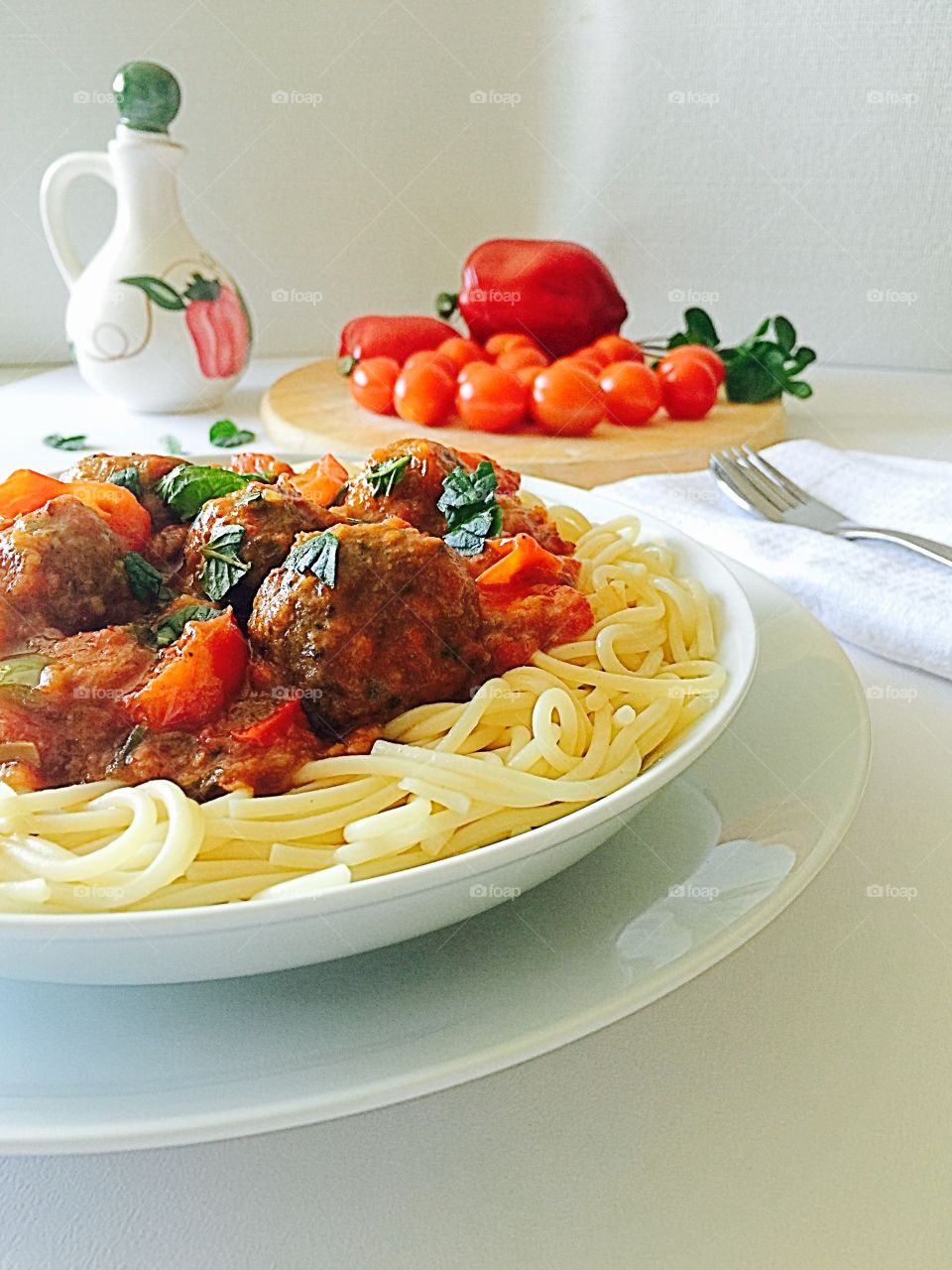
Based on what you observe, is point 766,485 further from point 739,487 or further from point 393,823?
point 393,823

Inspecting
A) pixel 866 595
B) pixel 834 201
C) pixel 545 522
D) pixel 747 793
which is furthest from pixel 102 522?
pixel 834 201

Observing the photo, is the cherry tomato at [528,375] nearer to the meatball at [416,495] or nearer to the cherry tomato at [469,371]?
the cherry tomato at [469,371]

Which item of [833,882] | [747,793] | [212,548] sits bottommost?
[833,882]

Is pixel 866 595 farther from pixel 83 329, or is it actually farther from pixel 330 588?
pixel 83 329

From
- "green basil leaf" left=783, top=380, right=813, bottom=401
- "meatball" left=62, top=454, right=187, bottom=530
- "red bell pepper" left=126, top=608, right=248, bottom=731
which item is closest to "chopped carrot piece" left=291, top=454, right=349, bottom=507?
"meatball" left=62, top=454, right=187, bottom=530

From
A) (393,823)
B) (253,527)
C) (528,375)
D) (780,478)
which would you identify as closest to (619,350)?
(528,375)

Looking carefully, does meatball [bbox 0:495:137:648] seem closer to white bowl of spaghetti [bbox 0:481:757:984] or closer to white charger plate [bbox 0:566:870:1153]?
white bowl of spaghetti [bbox 0:481:757:984]
